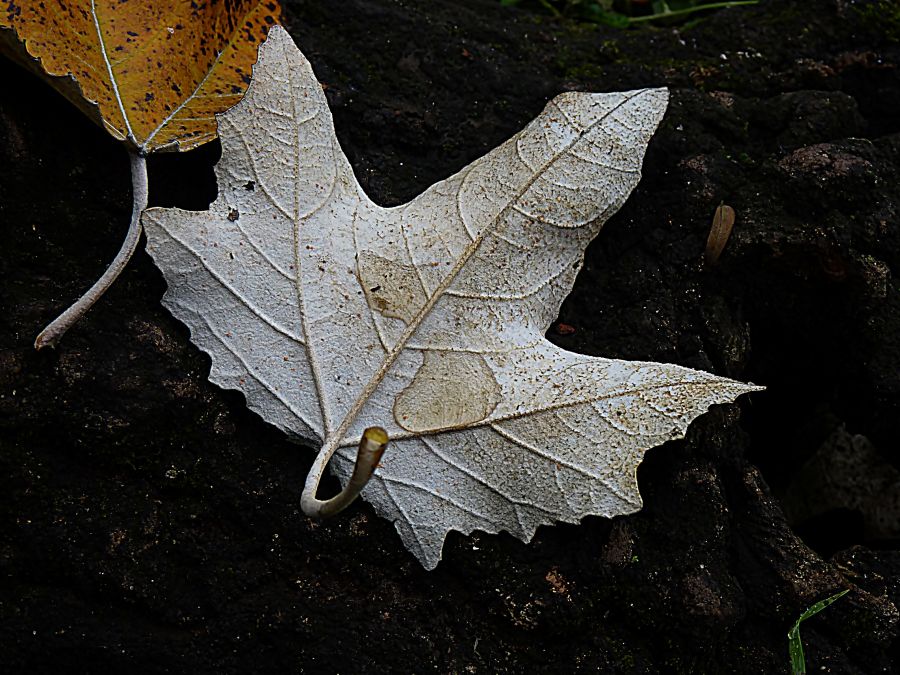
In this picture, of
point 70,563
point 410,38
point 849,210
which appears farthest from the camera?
point 410,38

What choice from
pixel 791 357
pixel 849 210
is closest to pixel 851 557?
pixel 791 357

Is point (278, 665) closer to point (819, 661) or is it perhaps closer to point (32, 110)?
point (819, 661)

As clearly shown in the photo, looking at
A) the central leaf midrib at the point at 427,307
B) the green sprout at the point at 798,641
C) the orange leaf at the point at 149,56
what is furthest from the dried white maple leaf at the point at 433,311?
the green sprout at the point at 798,641

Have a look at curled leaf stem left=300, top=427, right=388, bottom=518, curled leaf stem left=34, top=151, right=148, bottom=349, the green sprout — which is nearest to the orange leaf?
curled leaf stem left=34, top=151, right=148, bottom=349

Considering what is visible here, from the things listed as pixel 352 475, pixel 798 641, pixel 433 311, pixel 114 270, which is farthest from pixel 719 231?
pixel 114 270

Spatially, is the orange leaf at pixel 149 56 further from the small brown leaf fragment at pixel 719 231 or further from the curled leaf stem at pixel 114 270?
the small brown leaf fragment at pixel 719 231

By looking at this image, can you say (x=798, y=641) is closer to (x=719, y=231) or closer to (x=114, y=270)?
(x=719, y=231)
